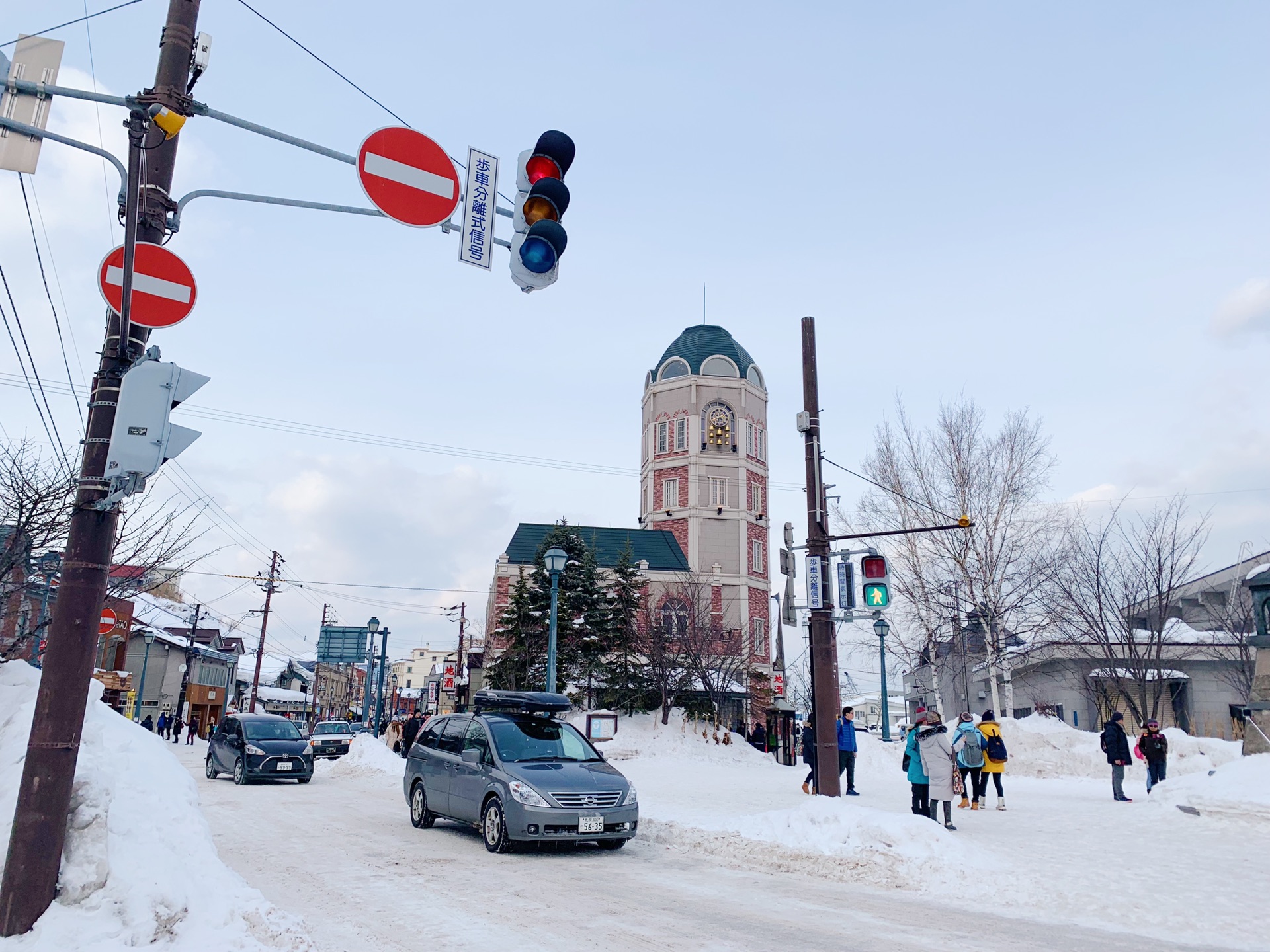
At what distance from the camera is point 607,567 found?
51219 millimetres

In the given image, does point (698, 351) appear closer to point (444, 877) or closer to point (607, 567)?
point (607, 567)

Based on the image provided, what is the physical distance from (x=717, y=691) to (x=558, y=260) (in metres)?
35.9

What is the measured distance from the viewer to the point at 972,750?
1570 centimetres

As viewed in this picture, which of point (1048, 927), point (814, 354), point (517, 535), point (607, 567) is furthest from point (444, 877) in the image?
point (517, 535)

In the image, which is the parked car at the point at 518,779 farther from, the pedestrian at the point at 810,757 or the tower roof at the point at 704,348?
the tower roof at the point at 704,348

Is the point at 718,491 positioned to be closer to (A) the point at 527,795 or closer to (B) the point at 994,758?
(B) the point at 994,758

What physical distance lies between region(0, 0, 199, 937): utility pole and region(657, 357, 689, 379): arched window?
180 ft

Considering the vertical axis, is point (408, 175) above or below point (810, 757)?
above

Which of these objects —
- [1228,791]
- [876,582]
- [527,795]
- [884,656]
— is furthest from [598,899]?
[884,656]

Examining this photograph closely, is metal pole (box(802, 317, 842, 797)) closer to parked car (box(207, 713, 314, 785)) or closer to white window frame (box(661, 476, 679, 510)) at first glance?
parked car (box(207, 713, 314, 785))

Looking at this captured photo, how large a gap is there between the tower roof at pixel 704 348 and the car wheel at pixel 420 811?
4863 centimetres

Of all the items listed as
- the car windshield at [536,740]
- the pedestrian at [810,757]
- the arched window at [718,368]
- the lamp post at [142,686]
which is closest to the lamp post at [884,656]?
the pedestrian at [810,757]

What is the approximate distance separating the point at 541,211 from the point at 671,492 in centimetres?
5336

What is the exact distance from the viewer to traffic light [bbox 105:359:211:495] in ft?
16.4
